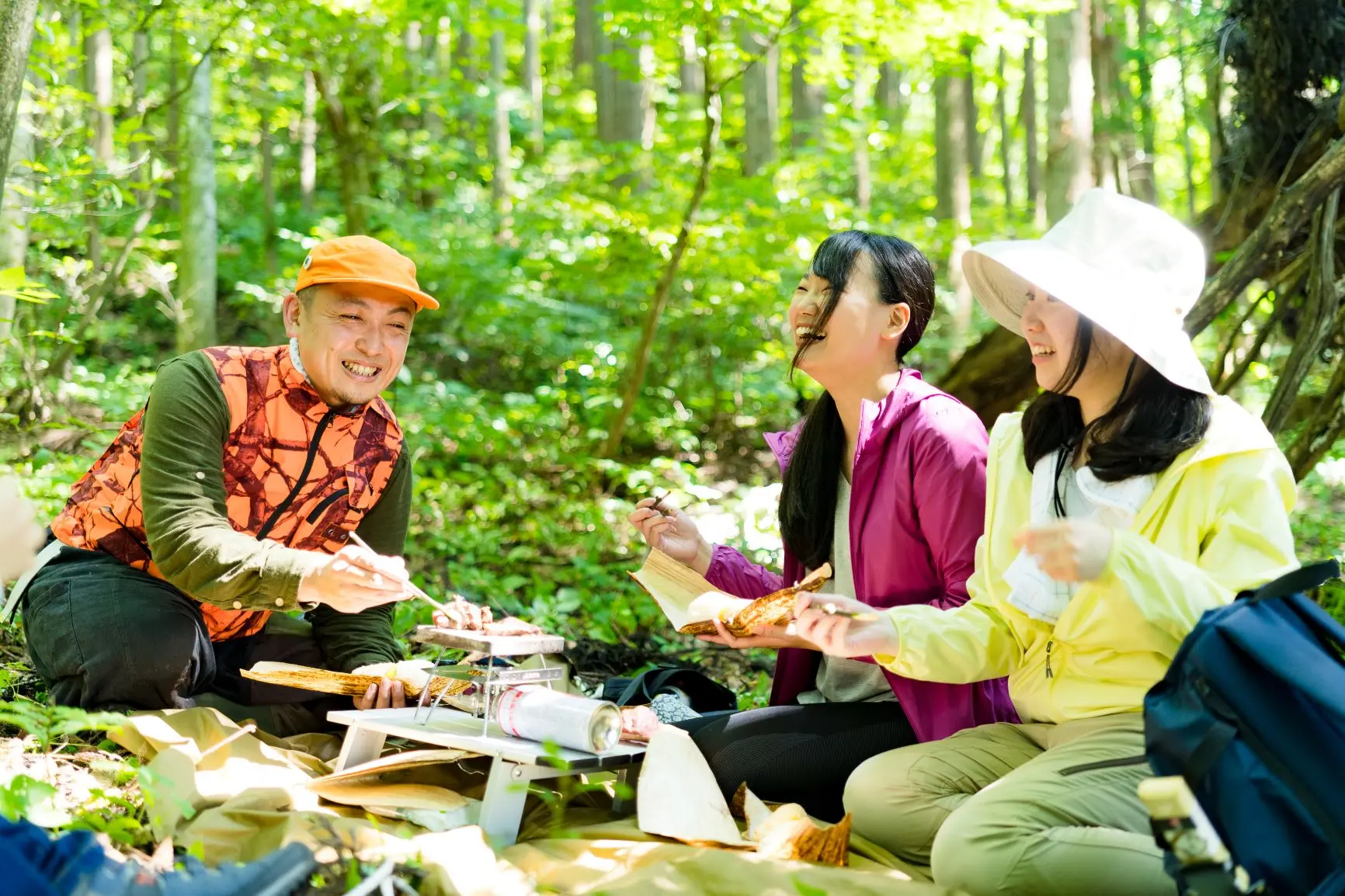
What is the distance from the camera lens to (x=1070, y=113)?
26.0 ft

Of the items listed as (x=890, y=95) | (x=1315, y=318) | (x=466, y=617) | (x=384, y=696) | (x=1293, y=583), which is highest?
(x=890, y=95)

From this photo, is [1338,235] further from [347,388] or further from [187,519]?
[187,519]

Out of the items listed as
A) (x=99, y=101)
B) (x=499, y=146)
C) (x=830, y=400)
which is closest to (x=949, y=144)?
(x=499, y=146)

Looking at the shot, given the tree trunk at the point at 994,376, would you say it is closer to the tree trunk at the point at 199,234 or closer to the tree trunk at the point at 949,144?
the tree trunk at the point at 199,234

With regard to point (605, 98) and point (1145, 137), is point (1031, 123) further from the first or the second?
point (1145, 137)

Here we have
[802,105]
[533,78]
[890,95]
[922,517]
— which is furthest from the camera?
[890,95]

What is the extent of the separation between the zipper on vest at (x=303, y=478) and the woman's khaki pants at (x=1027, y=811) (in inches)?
72.8

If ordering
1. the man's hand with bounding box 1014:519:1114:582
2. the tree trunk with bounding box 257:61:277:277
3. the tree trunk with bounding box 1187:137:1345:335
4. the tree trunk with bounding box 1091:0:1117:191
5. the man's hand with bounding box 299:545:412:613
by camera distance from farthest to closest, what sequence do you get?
the tree trunk with bounding box 257:61:277:277 < the tree trunk with bounding box 1091:0:1117:191 < the tree trunk with bounding box 1187:137:1345:335 < the man's hand with bounding box 299:545:412:613 < the man's hand with bounding box 1014:519:1114:582

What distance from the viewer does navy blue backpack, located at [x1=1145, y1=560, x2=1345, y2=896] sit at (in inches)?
68.7

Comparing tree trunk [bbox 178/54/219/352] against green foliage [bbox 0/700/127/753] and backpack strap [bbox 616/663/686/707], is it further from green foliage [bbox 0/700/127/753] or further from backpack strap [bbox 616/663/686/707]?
backpack strap [bbox 616/663/686/707]

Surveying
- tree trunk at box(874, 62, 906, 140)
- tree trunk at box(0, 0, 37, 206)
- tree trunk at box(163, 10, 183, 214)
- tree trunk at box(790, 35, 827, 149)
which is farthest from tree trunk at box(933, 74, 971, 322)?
tree trunk at box(0, 0, 37, 206)

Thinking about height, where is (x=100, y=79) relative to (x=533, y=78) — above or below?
below

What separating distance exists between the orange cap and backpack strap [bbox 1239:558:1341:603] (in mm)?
2294

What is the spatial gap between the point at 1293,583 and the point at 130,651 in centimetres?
284
